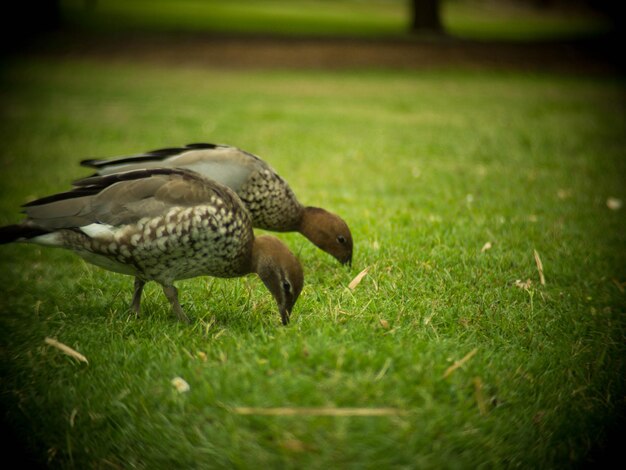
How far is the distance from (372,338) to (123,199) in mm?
1628

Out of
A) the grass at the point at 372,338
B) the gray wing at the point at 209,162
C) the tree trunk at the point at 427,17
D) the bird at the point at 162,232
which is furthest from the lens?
the tree trunk at the point at 427,17

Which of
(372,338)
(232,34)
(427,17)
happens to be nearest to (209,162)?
(372,338)

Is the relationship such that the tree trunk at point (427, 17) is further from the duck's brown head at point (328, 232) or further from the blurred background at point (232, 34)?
the duck's brown head at point (328, 232)

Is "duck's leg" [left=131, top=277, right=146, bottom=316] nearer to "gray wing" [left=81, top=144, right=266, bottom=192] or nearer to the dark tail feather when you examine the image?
the dark tail feather

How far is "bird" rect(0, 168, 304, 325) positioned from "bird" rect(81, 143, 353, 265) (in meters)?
0.90

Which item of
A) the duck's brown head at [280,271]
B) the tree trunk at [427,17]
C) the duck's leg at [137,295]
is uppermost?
the tree trunk at [427,17]

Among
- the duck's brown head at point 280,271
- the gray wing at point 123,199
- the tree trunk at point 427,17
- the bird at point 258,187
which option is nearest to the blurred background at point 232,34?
the tree trunk at point 427,17

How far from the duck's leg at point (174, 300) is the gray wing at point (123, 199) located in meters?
0.46

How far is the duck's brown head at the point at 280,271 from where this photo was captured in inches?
135

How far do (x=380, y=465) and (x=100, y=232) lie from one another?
199cm

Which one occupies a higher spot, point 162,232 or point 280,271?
point 162,232

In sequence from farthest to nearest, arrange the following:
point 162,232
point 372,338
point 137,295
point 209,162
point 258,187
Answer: point 258,187 < point 209,162 < point 137,295 < point 162,232 < point 372,338

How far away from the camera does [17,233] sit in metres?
3.43

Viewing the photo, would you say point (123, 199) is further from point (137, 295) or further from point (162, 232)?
point (137, 295)
